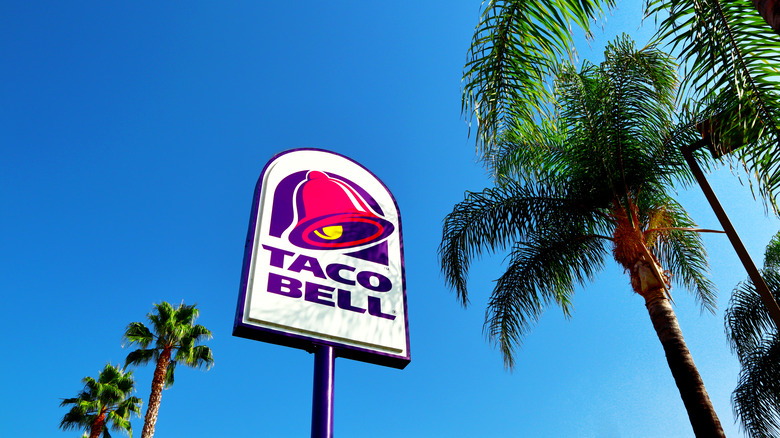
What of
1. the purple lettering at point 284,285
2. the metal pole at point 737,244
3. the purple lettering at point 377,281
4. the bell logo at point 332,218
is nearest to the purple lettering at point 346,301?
the purple lettering at point 377,281

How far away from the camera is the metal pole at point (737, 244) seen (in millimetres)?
6770

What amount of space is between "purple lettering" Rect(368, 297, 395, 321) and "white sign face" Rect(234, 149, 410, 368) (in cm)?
1

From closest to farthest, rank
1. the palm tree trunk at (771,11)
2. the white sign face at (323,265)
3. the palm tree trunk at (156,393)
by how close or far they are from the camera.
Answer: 1. the palm tree trunk at (771,11)
2. the white sign face at (323,265)
3. the palm tree trunk at (156,393)

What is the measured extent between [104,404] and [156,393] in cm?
608

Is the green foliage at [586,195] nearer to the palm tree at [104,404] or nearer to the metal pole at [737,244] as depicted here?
the metal pole at [737,244]

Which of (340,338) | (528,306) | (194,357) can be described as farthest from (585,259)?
(194,357)

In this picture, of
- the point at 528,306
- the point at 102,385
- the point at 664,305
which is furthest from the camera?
the point at 102,385

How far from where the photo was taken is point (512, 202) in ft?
33.8

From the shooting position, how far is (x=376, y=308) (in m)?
5.07

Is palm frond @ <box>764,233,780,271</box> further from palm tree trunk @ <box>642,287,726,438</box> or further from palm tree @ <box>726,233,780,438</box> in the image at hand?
palm tree trunk @ <box>642,287,726,438</box>

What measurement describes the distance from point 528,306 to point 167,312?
16017 mm

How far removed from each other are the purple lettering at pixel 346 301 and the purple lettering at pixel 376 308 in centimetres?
10

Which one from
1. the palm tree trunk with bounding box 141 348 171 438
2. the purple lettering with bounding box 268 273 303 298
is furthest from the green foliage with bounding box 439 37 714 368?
the palm tree trunk with bounding box 141 348 171 438

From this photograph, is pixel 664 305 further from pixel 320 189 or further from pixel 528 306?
pixel 320 189
